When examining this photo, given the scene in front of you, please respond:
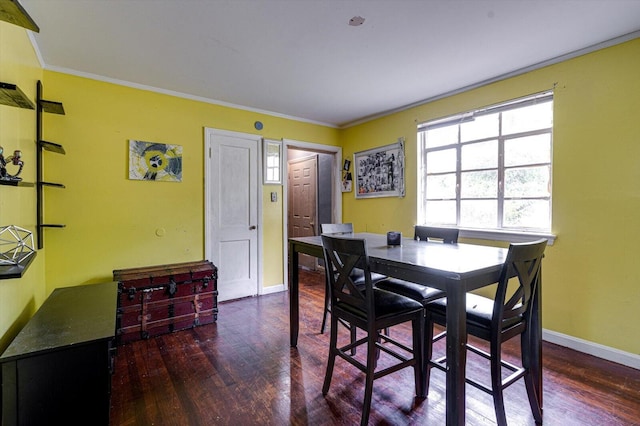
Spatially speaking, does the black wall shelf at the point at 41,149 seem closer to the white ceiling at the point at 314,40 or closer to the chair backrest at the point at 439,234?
the white ceiling at the point at 314,40

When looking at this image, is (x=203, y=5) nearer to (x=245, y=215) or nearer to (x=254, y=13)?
(x=254, y=13)

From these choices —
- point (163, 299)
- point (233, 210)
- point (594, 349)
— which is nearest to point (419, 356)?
point (594, 349)

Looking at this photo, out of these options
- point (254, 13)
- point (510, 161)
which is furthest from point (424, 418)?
point (254, 13)

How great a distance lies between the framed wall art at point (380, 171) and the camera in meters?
3.99

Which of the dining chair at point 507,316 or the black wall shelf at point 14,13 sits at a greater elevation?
the black wall shelf at point 14,13

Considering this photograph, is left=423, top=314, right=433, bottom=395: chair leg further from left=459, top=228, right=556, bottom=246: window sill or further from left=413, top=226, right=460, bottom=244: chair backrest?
left=459, top=228, right=556, bottom=246: window sill

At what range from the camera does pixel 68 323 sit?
68.1 inches

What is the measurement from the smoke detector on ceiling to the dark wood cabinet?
2406 mm

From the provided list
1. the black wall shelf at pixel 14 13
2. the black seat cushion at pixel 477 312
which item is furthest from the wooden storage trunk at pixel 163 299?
the black seat cushion at pixel 477 312

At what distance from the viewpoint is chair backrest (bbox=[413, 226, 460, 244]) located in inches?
96.7

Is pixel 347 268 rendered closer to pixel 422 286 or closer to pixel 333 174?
pixel 422 286

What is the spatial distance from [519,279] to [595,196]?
1.59 metres

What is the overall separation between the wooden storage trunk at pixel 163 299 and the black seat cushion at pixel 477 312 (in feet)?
7.45

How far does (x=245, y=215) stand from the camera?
397 cm
